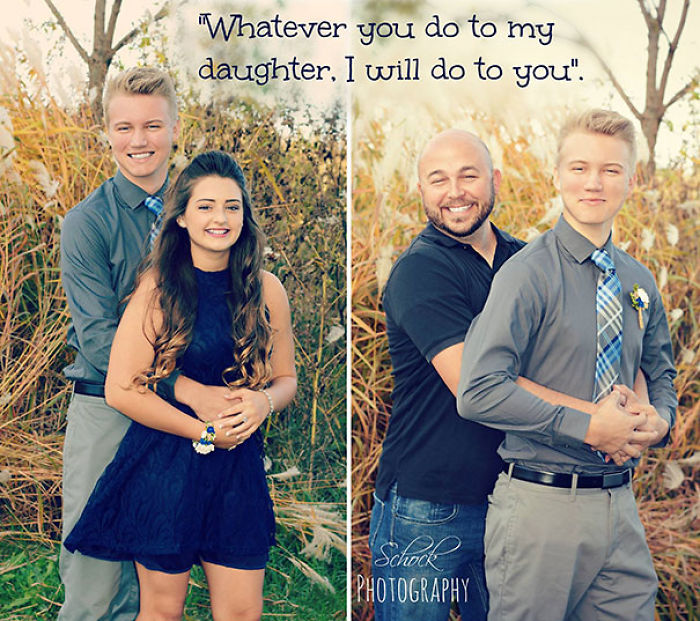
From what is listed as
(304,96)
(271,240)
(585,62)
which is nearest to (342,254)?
(271,240)

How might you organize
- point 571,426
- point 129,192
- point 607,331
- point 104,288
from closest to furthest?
point 571,426 < point 607,331 < point 104,288 < point 129,192

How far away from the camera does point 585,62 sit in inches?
122

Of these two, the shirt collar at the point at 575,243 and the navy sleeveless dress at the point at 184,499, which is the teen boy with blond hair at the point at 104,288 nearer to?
the navy sleeveless dress at the point at 184,499

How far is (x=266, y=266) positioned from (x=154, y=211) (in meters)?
0.52

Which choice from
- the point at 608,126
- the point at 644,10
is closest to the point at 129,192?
the point at 608,126

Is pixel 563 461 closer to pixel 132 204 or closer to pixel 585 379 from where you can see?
pixel 585 379

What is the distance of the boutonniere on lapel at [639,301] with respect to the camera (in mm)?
2418

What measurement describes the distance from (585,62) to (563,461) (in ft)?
5.22

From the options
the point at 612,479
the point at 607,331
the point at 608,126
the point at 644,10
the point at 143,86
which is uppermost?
the point at 644,10

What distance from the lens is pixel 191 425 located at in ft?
8.06

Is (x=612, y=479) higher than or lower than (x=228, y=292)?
lower

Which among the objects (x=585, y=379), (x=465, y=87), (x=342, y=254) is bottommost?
(x=585, y=379)

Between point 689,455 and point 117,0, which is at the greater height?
point 117,0

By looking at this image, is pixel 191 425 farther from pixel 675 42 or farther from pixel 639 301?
pixel 675 42
